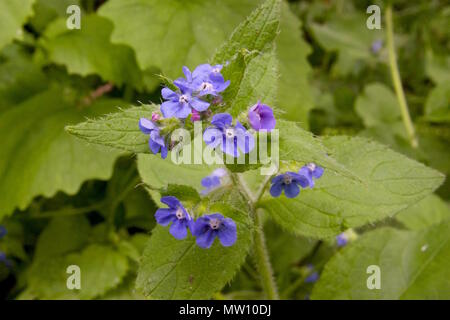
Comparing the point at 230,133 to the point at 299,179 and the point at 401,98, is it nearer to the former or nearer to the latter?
the point at 299,179

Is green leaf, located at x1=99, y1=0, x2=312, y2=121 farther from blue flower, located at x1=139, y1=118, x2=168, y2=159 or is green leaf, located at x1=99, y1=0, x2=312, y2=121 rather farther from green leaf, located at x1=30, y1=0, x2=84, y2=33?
blue flower, located at x1=139, y1=118, x2=168, y2=159

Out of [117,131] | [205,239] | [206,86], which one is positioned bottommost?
[205,239]

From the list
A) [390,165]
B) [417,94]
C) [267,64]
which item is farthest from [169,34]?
[417,94]

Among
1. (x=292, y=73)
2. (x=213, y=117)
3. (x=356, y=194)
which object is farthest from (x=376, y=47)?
(x=213, y=117)

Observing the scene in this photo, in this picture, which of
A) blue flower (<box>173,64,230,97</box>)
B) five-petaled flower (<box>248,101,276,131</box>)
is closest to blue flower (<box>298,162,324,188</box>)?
five-petaled flower (<box>248,101,276,131</box>)
